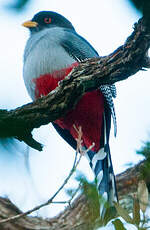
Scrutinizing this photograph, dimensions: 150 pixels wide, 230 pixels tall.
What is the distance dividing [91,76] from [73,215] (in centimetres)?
91

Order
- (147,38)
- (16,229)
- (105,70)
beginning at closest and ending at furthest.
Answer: (16,229), (147,38), (105,70)

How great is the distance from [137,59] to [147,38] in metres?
0.24

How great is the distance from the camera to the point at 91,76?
2.44 meters

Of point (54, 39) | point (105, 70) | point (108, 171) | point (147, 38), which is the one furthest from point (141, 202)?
point (54, 39)

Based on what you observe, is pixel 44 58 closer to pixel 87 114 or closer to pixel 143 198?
pixel 87 114

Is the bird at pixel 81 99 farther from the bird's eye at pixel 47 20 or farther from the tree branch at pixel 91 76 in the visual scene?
the tree branch at pixel 91 76

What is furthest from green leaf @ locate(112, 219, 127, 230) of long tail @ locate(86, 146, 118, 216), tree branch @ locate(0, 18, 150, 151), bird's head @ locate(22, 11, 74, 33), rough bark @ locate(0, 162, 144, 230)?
bird's head @ locate(22, 11, 74, 33)

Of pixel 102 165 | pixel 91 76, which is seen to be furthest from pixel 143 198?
pixel 102 165

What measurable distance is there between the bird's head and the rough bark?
2.29m

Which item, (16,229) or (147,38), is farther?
(147,38)

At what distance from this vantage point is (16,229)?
1688 millimetres

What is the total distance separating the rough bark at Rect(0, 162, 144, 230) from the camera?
146 centimetres

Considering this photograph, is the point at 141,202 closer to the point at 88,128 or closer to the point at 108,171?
the point at 108,171

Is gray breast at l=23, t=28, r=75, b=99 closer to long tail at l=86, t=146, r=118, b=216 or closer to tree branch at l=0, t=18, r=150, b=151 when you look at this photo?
long tail at l=86, t=146, r=118, b=216
